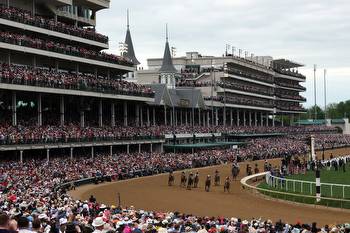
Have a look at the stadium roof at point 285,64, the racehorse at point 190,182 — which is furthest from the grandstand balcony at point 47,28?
the stadium roof at point 285,64

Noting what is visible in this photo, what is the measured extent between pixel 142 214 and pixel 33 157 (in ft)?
88.8

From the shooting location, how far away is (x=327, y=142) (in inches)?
3401

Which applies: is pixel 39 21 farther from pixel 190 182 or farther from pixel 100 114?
pixel 190 182

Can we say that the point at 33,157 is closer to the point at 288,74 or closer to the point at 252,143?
the point at 252,143

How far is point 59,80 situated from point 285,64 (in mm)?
84831

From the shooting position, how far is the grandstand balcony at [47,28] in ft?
136

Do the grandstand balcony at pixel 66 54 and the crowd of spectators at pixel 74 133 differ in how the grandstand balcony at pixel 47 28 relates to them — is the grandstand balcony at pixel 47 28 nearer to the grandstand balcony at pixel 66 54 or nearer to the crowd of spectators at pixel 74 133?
the grandstand balcony at pixel 66 54

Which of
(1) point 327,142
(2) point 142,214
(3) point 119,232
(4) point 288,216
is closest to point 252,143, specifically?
(1) point 327,142

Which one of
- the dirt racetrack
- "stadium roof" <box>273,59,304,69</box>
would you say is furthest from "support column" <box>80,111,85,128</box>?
"stadium roof" <box>273,59,304,69</box>

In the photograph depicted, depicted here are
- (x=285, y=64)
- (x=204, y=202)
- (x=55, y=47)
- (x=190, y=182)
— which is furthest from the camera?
(x=285, y=64)

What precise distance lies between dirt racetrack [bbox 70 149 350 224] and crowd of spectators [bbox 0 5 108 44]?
1405 centimetres

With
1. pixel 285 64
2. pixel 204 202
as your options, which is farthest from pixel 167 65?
pixel 204 202

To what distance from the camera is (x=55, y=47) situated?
1781 inches

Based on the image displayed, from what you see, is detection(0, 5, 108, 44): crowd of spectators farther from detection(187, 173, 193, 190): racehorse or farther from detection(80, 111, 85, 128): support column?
detection(187, 173, 193, 190): racehorse
